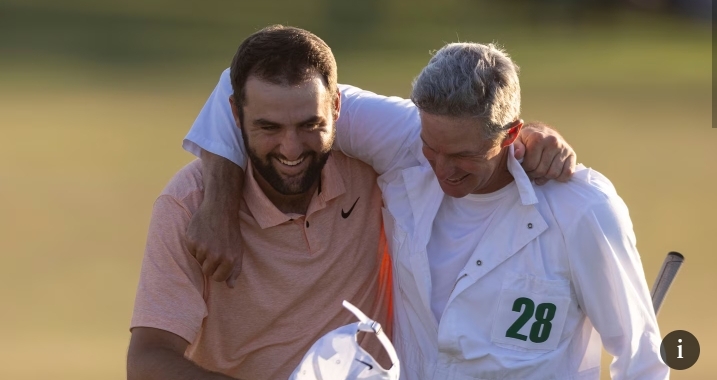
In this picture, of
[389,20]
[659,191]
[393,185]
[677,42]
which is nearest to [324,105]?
[393,185]

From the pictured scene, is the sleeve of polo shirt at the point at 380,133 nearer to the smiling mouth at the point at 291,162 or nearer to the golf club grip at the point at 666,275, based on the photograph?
the smiling mouth at the point at 291,162

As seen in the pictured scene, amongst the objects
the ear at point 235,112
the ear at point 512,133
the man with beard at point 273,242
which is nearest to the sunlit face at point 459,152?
the ear at point 512,133

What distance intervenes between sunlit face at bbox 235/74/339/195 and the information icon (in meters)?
1.13

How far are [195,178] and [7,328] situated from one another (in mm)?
5167

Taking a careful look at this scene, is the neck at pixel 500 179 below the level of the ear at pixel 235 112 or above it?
below

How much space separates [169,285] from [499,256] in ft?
3.12

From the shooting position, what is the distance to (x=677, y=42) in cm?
2320

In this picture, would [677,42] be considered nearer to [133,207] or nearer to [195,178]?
[133,207]

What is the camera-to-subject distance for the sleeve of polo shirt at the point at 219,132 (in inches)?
142

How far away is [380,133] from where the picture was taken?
367 cm

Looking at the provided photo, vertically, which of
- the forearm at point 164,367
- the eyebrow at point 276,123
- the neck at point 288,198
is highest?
the eyebrow at point 276,123

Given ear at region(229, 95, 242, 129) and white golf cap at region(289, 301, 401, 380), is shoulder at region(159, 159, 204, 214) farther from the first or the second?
white golf cap at region(289, 301, 401, 380)

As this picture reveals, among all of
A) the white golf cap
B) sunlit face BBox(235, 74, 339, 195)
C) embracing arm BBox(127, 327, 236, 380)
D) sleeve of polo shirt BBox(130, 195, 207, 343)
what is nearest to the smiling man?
A: sleeve of polo shirt BBox(130, 195, 207, 343)

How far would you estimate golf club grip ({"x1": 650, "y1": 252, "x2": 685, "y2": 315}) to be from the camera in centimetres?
350
